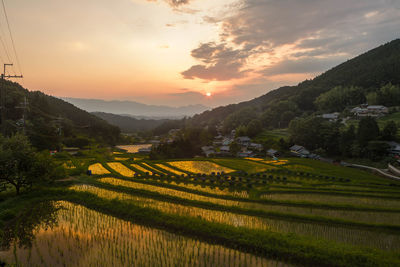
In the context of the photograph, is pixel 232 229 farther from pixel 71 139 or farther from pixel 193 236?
pixel 71 139

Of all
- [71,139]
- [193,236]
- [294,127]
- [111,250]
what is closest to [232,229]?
[193,236]

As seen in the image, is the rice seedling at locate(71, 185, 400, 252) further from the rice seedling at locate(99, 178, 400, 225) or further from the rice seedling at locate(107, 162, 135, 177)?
the rice seedling at locate(107, 162, 135, 177)

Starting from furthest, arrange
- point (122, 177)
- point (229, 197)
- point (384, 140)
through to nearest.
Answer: point (384, 140), point (122, 177), point (229, 197)

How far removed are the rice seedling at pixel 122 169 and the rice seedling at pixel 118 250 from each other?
14.2 metres

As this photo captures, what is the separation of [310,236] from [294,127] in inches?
2164

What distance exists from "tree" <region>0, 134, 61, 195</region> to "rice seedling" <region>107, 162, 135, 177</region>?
9887 millimetres

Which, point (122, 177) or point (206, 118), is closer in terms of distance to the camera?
point (122, 177)

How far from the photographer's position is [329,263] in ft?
36.1

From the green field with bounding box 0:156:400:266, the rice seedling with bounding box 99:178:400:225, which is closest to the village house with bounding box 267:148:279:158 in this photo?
the green field with bounding box 0:156:400:266

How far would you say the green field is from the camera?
11.2 meters

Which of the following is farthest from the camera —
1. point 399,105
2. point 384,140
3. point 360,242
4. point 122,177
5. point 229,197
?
point 399,105

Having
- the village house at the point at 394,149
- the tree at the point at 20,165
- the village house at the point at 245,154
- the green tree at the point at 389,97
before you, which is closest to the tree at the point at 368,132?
the village house at the point at 394,149

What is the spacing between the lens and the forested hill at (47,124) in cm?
4731

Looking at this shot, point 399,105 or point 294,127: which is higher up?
point 399,105
